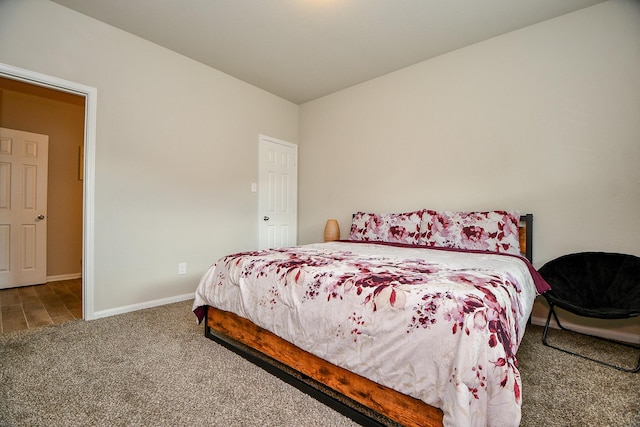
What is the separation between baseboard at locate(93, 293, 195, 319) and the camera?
106 inches

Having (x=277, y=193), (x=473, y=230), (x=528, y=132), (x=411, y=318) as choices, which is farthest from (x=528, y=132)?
(x=277, y=193)

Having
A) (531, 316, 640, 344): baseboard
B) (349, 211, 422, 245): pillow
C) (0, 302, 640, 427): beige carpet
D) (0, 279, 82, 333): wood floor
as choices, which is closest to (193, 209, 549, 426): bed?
(0, 302, 640, 427): beige carpet

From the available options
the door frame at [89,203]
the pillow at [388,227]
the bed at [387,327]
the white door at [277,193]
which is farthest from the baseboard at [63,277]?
the pillow at [388,227]

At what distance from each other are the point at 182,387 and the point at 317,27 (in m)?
3.00

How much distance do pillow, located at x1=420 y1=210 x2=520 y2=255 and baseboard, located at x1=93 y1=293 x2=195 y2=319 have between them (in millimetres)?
2693

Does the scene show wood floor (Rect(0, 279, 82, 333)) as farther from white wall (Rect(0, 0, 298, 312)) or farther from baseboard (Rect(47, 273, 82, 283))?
white wall (Rect(0, 0, 298, 312))

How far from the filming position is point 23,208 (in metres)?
3.85

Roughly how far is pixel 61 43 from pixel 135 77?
0.56m

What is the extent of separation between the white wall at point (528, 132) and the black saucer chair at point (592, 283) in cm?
19

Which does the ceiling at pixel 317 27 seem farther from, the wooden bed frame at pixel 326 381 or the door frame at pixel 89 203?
the wooden bed frame at pixel 326 381

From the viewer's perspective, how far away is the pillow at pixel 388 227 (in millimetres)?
3105

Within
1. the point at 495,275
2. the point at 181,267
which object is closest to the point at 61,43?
the point at 181,267

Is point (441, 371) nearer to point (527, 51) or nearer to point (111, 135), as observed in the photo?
point (527, 51)

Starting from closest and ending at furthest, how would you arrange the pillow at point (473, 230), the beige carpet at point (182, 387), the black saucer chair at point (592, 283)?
1. the beige carpet at point (182, 387)
2. the black saucer chair at point (592, 283)
3. the pillow at point (473, 230)
